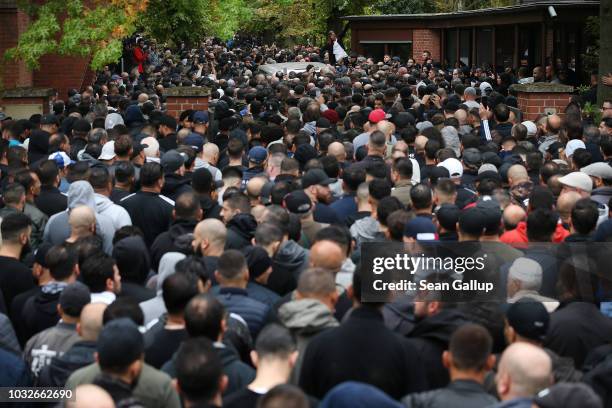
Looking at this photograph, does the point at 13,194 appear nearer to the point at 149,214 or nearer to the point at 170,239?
the point at 149,214

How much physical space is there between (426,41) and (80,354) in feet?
104

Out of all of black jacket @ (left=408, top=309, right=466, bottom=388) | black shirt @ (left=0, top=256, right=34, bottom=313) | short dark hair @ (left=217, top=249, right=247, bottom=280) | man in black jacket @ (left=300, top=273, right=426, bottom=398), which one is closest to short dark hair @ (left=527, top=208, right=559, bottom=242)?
black jacket @ (left=408, top=309, right=466, bottom=388)

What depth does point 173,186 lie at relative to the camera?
425 inches

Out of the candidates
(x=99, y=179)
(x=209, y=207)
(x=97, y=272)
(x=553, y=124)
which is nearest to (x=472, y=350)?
(x=97, y=272)

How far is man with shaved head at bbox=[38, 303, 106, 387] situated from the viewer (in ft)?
20.6

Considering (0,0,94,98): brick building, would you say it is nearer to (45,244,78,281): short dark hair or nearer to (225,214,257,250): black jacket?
(225,214,257,250): black jacket

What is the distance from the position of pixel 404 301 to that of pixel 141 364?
2.00m

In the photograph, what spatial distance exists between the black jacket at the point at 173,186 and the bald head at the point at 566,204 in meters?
3.70

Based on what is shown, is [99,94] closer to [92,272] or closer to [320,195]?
[320,195]

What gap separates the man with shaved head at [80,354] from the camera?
248 inches

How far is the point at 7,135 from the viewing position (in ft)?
46.0

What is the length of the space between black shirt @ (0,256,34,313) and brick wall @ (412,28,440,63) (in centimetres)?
2974

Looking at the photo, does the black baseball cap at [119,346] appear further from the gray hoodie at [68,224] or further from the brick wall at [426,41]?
the brick wall at [426,41]

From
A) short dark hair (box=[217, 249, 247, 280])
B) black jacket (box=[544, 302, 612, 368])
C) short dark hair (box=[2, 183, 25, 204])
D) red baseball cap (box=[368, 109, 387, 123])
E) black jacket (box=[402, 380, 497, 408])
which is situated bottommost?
black jacket (box=[544, 302, 612, 368])
